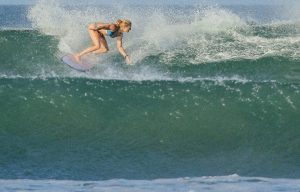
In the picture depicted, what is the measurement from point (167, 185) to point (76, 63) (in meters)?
5.67

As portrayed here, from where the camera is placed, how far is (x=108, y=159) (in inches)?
352

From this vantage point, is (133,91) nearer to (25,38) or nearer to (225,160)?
(225,160)

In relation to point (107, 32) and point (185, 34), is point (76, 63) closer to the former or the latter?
point (107, 32)

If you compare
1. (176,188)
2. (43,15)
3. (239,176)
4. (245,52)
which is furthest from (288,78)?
(43,15)

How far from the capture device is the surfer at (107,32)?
37.5 ft

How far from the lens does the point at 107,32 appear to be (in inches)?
466

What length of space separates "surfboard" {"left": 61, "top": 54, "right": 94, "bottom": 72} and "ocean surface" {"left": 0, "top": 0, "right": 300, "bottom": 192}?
0.73 ft

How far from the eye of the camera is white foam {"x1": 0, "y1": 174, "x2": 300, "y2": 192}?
288 inches

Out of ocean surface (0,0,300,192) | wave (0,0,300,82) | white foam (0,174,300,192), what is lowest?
white foam (0,174,300,192)

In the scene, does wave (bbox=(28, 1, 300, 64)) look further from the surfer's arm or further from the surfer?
the surfer's arm

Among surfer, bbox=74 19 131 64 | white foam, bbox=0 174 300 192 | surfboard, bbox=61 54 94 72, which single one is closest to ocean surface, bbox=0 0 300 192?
white foam, bbox=0 174 300 192

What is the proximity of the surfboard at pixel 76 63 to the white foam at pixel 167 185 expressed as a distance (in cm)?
517

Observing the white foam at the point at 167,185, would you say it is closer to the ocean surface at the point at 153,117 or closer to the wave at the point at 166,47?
the ocean surface at the point at 153,117

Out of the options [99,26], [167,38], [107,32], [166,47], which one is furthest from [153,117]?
[167,38]
